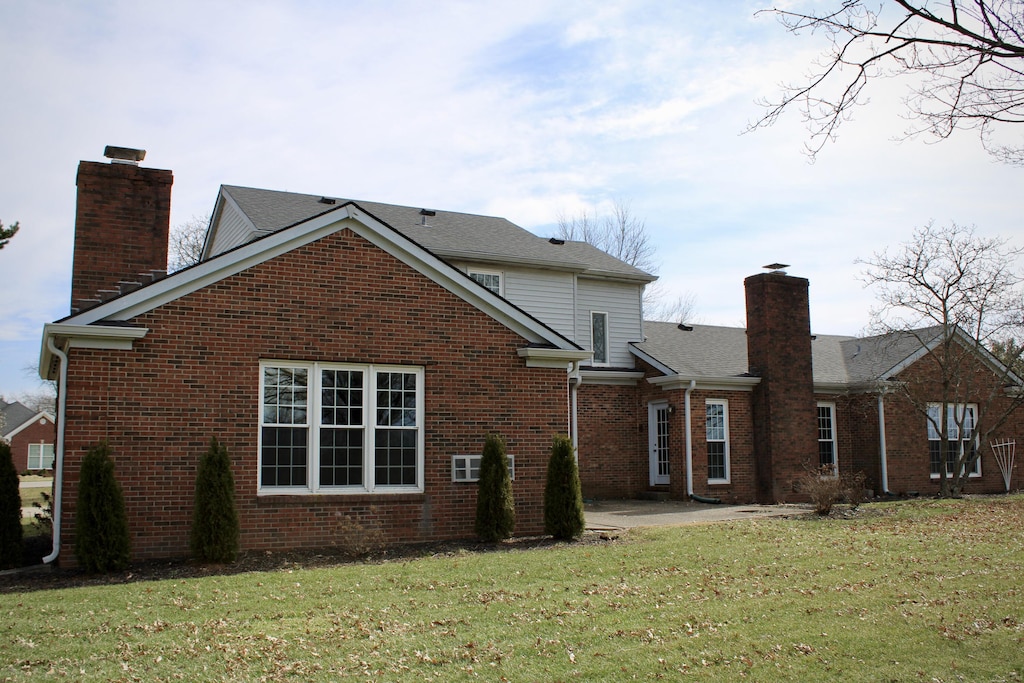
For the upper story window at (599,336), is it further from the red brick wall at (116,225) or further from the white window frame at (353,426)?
the red brick wall at (116,225)

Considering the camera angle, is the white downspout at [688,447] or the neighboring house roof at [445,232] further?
the white downspout at [688,447]

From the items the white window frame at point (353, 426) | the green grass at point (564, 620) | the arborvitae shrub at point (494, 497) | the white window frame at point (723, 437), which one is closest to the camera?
the green grass at point (564, 620)

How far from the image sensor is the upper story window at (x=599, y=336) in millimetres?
23062

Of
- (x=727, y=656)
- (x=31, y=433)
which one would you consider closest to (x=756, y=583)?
(x=727, y=656)

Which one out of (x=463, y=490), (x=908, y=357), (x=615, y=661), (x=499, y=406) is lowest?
(x=615, y=661)

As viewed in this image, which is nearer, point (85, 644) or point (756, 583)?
point (85, 644)

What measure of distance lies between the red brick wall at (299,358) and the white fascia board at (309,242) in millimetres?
143

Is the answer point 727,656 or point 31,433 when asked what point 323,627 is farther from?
point 31,433

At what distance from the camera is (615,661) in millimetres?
6582

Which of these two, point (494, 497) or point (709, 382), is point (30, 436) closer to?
point (709, 382)

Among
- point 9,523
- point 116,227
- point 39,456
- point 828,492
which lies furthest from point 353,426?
point 39,456

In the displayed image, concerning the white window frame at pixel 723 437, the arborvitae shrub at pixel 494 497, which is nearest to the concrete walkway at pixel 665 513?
the white window frame at pixel 723 437

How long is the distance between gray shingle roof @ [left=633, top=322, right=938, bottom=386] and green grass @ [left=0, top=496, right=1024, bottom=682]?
35.9ft

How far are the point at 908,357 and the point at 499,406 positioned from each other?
Result: 606 inches
